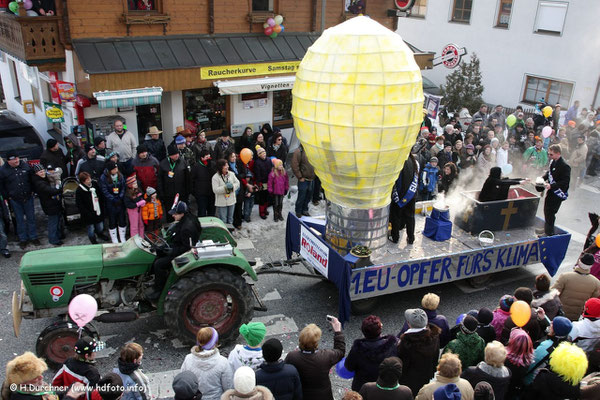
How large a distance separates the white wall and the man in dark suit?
11.0 meters

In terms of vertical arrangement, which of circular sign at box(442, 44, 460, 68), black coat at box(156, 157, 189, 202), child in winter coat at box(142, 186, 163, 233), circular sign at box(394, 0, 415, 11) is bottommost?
child in winter coat at box(142, 186, 163, 233)

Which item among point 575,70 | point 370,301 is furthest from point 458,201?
point 575,70

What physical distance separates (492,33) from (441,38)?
8.67ft

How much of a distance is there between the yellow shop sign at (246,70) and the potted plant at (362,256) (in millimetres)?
6797

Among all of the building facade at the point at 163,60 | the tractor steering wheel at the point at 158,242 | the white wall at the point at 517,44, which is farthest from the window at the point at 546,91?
the tractor steering wheel at the point at 158,242

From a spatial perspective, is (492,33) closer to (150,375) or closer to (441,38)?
(441,38)

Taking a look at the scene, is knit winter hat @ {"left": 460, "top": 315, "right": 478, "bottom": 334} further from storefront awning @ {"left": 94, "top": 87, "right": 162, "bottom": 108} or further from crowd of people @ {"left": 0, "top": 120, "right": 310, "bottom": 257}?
storefront awning @ {"left": 94, "top": 87, "right": 162, "bottom": 108}

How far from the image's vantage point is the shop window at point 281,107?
15.5 meters

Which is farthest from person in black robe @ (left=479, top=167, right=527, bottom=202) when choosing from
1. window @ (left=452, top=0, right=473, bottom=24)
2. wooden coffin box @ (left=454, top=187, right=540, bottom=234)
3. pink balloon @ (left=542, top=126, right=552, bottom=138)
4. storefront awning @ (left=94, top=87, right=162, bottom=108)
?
window @ (left=452, top=0, right=473, bottom=24)

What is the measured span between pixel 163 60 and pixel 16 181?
4.58 metres

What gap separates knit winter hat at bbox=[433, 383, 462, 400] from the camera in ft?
14.0

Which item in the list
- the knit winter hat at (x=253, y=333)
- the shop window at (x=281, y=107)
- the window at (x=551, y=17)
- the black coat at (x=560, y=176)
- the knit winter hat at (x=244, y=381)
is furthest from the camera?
the window at (x=551, y=17)

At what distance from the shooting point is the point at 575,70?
19156 millimetres

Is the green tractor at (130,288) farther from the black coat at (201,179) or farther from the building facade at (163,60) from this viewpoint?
the building facade at (163,60)
